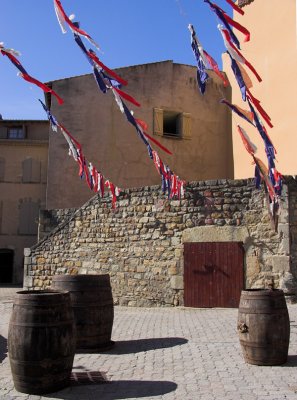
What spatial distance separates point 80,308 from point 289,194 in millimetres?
5583

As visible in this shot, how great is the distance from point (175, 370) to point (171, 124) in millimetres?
13031

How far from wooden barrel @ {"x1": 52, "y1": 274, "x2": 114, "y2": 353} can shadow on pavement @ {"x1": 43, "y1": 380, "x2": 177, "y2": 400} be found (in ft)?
4.47

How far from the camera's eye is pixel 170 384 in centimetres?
439

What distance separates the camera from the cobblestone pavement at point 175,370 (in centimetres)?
411

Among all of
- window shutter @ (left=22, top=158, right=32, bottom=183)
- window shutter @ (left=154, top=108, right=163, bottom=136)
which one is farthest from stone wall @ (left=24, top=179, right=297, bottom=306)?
window shutter @ (left=22, top=158, right=32, bottom=183)

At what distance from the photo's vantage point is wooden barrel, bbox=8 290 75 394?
4.10m

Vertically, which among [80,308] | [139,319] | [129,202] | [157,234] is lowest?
[139,319]

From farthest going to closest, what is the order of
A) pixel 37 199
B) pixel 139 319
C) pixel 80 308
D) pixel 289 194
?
pixel 37 199 → pixel 289 194 → pixel 139 319 → pixel 80 308

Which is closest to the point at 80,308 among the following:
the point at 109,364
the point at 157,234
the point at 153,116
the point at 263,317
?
the point at 109,364

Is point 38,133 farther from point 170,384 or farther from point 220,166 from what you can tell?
point 170,384

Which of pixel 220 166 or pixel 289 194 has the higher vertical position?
pixel 220 166

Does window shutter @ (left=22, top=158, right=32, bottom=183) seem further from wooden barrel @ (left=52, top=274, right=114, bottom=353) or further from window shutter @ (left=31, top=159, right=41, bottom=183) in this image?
wooden barrel @ (left=52, top=274, right=114, bottom=353)

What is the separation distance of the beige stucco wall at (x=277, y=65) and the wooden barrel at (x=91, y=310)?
24.0 feet

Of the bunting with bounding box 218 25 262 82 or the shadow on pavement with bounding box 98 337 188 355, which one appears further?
the shadow on pavement with bounding box 98 337 188 355
